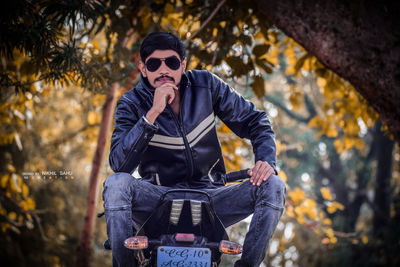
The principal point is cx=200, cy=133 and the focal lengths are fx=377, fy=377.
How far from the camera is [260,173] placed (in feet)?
7.53

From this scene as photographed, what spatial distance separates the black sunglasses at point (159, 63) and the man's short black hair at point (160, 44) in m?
0.10

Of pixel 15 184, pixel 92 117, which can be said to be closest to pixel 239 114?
pixel 15 184

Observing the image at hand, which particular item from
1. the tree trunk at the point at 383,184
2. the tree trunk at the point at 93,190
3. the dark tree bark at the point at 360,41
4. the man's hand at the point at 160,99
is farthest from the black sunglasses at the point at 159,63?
the tree trunk at the point at 383,184

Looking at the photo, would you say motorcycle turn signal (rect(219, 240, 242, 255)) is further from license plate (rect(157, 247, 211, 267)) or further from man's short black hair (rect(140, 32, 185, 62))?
man's short black hair (rect(140, 32, 185, 62))

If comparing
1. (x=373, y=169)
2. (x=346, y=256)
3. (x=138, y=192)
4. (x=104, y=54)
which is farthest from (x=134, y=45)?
(x=373, y=169)

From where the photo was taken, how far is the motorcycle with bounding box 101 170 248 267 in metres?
2.07

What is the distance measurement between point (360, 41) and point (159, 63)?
151 cm

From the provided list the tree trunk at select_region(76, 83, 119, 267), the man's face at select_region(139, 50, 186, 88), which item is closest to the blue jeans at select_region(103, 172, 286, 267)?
the man's face at select_region(139, 50, 186, 88)

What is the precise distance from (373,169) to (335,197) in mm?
2054

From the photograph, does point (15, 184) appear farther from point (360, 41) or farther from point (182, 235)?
point (360, 41)

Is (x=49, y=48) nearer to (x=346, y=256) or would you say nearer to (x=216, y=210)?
(x=216, y=210)

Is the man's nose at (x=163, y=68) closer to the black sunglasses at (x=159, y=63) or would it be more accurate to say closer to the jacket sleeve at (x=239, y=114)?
the black sunglasses at (x=159, y=63)

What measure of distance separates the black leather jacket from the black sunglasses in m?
0.14

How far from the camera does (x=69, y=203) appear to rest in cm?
1059
